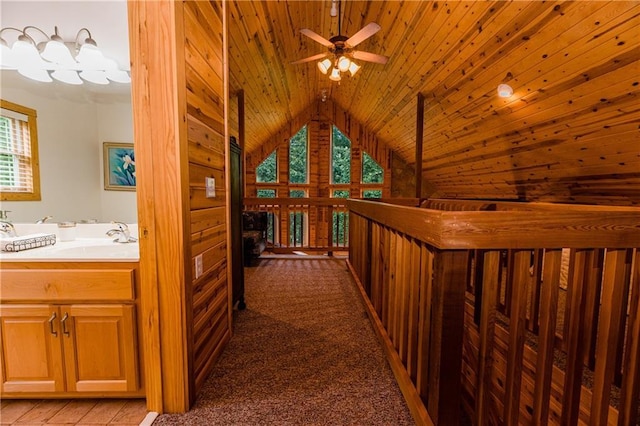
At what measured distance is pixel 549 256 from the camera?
1.06 meters

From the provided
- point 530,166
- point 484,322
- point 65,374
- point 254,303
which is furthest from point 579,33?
point 65,374

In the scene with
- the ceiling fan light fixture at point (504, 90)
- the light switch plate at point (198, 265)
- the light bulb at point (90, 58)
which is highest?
the ceiling fan light fixture at point (504, 90)

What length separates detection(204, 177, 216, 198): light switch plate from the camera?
5.71ft

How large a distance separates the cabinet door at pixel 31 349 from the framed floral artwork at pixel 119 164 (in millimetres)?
932

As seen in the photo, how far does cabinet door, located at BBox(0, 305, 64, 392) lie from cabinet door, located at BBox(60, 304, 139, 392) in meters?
0.05

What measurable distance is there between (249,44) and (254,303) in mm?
2876

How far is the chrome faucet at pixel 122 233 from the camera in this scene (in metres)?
1.95

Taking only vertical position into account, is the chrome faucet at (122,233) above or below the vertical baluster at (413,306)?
above

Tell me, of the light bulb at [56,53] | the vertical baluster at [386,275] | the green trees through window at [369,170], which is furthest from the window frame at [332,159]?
the light bulb at [56,53]

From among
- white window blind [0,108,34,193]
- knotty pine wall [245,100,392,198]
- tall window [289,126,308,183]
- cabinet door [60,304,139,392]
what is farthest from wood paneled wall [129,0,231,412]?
tall window [289,126,308,183]

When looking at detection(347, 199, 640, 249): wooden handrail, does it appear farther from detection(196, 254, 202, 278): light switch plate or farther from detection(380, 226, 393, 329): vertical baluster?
detection(196, 254, 202, 278): light switch plate

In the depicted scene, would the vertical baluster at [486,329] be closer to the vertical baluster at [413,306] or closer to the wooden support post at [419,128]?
the vertical baluster at [413,306]

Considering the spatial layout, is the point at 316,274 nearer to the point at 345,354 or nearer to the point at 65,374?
the point at 345,354

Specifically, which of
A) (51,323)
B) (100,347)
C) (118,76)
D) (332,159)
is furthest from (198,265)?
(332,159)
